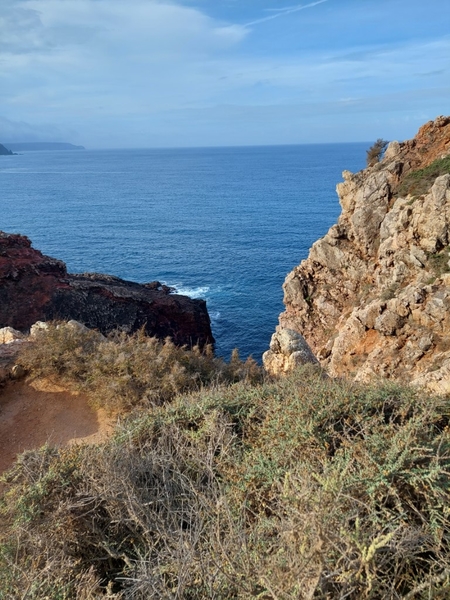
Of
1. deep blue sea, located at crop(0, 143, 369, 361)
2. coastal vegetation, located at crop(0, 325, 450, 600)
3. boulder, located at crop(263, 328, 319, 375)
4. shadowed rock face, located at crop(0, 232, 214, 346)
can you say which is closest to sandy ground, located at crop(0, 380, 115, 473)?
coastal vegetation, located at crop(0, 325, 450, 600)

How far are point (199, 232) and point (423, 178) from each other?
1685 inches

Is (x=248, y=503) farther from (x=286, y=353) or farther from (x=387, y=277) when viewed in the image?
(x=387, y=277)

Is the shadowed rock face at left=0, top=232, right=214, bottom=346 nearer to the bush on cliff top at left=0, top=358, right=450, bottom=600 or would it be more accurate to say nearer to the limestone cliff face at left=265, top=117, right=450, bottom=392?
the limestone cliff face at left=265, top=117, right=450, bottom=392

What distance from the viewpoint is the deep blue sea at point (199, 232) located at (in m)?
43.5

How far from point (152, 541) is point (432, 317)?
16.1 meters

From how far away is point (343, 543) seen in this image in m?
4.08

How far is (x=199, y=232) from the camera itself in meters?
65.4

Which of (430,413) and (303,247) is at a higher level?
(430,413)

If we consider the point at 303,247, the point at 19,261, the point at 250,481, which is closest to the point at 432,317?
the point at 250,481

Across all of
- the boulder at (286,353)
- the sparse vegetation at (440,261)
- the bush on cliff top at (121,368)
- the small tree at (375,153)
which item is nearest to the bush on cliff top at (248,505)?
the bush on cliff top at (121,368)

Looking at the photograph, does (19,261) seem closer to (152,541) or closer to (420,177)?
(420,177)

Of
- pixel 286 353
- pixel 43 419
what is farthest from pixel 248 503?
pixel 286 353

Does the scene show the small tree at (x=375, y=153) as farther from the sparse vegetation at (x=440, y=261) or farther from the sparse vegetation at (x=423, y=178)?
the sparse vegetation at (x=440, y=261)

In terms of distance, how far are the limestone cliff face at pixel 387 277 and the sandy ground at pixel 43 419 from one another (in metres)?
7.18
